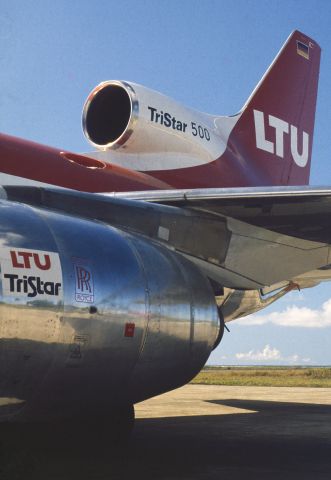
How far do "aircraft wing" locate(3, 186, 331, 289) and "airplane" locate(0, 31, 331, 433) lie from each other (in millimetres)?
15

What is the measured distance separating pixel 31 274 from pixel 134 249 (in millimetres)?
1165

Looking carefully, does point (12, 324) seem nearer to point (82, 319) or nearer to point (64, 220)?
point (82, 319)

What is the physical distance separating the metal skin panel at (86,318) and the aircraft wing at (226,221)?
0.55 m

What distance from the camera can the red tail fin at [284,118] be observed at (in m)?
11.4

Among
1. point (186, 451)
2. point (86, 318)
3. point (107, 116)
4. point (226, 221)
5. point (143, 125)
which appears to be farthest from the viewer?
point (107, 116)

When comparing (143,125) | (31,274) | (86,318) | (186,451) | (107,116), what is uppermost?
(107,116)

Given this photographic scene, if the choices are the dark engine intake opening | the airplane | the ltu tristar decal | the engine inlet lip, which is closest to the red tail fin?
the airplane

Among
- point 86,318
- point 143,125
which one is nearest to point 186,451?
point 86,318

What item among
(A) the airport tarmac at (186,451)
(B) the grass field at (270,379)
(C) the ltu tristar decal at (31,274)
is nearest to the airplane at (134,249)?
(C) the ltu tristar decal at (31,274)

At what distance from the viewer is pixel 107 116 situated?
955 cm

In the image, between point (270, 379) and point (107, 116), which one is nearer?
point (107, 116)

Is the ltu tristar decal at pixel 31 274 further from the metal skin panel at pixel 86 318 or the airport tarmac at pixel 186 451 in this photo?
the airport tarmac at pixel 186 451

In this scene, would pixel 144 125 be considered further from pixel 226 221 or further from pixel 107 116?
pixel 226 221

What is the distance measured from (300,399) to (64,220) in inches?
417
